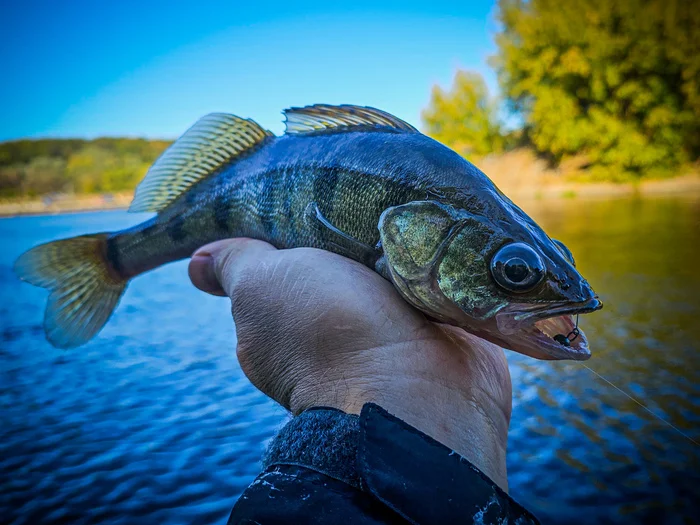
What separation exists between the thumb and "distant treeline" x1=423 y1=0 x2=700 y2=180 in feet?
105

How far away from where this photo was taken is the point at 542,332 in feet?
5.39

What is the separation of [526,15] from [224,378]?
3764cm

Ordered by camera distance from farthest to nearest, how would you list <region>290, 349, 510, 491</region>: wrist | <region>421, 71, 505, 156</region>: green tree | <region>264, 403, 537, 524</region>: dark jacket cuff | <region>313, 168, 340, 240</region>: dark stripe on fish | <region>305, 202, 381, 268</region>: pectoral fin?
<region>421, 71, 505, 156</region>: green tree, <region>313, 168, 340, 240</region>: dark stripe on fish, <region>305, 202, 381, 268</region>: pectoral fin, <region>290, 349, 510, 491</region>: wrist, <region>264, 403, 537, 524</region>: dark jacket cuff

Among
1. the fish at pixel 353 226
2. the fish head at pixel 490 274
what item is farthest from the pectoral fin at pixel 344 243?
the fish head at pixel 490 274

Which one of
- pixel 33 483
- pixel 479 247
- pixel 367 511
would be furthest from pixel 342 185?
pixel 33 483

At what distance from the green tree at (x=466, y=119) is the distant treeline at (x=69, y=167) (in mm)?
52568

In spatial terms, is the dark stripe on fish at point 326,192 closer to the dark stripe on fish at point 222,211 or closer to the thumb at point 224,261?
the thumb at point 224,261

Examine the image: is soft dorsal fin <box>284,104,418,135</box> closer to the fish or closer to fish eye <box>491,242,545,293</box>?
the fish

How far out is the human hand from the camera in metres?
1.59

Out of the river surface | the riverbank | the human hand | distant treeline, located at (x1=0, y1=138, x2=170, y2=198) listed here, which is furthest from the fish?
distant treeline, located at (x1=0, y1=138, x2=170, y2=198)

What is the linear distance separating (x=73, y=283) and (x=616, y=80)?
33.4 metres

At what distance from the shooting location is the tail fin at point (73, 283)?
300cm

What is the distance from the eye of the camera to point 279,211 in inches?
94.6

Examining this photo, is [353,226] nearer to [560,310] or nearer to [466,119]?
[560,310]
